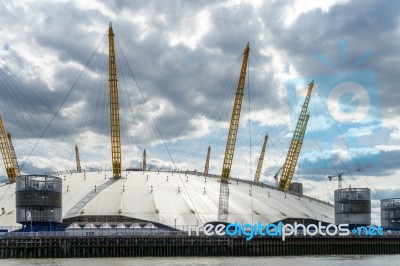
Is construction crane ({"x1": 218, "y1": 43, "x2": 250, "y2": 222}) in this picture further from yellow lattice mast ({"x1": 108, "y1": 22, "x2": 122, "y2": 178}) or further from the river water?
the river water

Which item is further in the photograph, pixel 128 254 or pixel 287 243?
pixel 287 243

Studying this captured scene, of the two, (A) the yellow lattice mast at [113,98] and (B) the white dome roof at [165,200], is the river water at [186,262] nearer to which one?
(B) the white dome roof at [165,200]

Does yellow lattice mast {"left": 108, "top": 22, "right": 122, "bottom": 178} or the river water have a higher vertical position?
yellow lattice mast {"left": 108, "top": 22, "right": 122, "bottom": 178}

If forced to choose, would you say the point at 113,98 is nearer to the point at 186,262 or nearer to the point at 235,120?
the point at 235,120

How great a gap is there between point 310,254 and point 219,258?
22.8 metres

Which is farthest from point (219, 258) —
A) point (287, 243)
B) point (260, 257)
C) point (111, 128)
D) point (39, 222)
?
point (111, 128)

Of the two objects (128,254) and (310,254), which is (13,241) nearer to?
(128,254)

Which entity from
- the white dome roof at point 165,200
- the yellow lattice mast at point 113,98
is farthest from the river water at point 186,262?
the yellow lattice mast at point 113,98

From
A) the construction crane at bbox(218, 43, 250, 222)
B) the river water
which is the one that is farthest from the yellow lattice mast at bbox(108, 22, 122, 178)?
the river water

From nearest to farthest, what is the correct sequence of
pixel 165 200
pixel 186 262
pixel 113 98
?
pixel 186 262
pixel 165 200
pixel 113 98

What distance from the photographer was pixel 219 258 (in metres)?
118

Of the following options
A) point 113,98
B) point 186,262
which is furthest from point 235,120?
point 186,262

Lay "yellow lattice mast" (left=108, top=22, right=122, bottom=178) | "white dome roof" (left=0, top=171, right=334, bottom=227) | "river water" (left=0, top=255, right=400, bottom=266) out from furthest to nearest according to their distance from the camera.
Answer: "yellow lattice mast" (left=108, top=22, right=122, bottom=178)
"white dome roof" (left=0, top=171, right=334, bottom=227)
"river water" (left=0, top=255, right=400, bottom=266)

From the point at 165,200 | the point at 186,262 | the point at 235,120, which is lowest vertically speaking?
the point at 186,262
